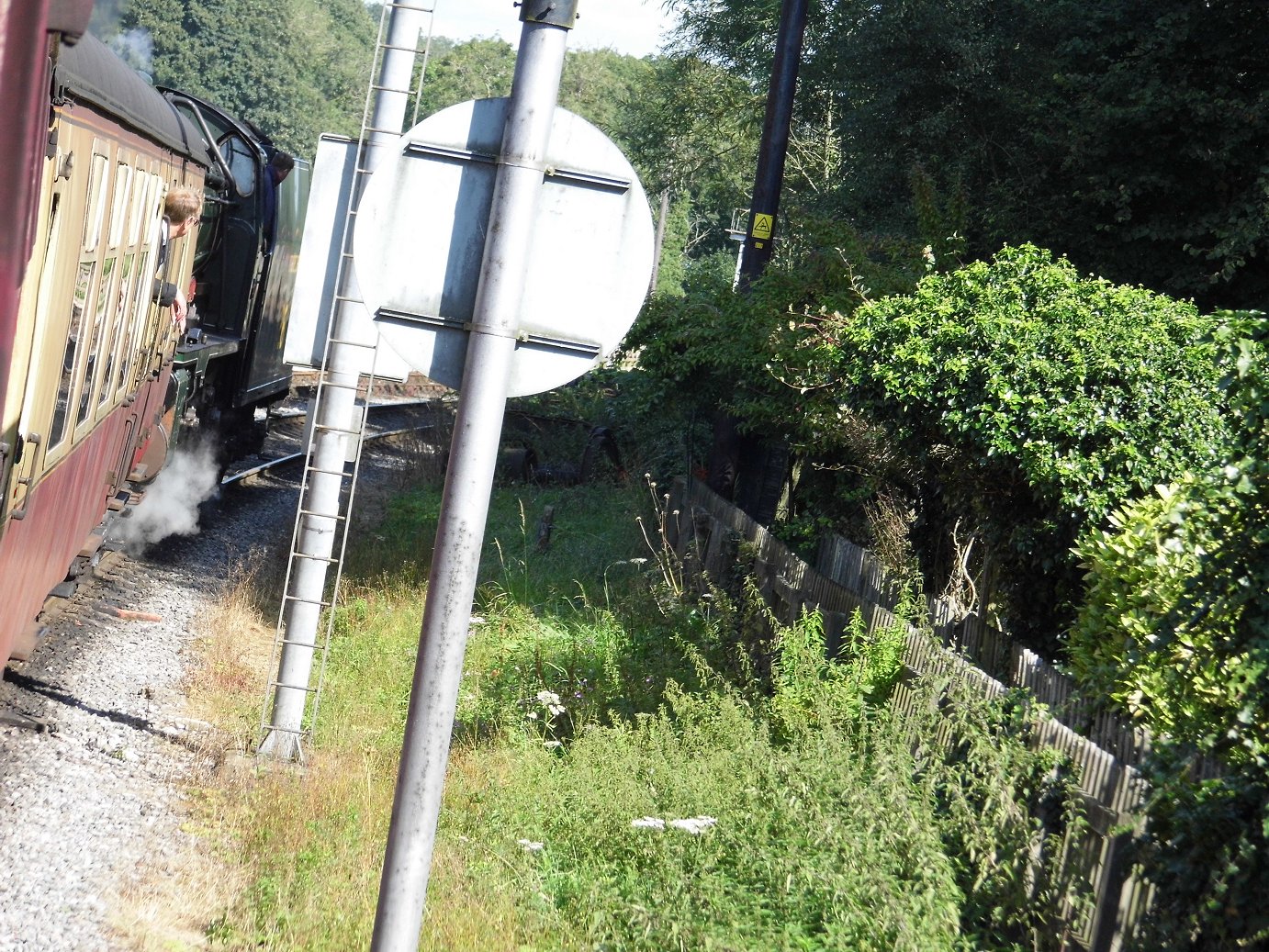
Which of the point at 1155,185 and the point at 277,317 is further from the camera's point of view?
the point at 277,317

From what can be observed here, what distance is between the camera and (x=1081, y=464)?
7.32 metres

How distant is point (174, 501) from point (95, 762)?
21.7 feet

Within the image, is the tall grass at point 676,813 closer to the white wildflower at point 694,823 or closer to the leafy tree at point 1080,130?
the white wildflower at point 694,823

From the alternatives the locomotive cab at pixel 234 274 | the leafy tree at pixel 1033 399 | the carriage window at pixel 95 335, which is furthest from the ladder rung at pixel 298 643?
the locomotive cab at pixel 234 274

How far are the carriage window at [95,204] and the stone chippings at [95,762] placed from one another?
238 centimetres

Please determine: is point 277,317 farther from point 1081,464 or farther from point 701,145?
point 701,145

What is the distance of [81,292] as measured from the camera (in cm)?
581

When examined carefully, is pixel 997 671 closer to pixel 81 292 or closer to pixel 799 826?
pixel 799 826

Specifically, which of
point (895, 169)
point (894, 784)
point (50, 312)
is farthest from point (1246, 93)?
point (50, 312)

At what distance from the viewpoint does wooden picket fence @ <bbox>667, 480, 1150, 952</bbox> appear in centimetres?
455

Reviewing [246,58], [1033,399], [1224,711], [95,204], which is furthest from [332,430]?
[246,58]

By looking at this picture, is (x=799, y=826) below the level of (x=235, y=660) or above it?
above

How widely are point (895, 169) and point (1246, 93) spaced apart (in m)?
5.88

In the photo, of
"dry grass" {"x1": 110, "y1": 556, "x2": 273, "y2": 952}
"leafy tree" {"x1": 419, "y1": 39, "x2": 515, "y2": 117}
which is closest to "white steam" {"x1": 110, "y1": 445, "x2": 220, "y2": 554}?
"dry grass" {"x1": 110, "y1": 556, "x2": 273, "y2": 952}
